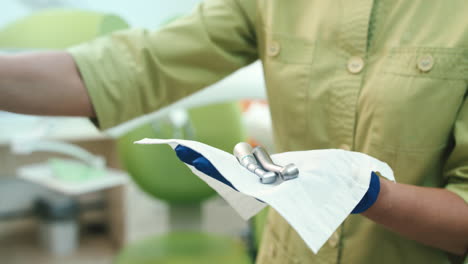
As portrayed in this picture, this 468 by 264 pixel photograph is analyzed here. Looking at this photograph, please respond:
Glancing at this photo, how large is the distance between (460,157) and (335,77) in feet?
0.55

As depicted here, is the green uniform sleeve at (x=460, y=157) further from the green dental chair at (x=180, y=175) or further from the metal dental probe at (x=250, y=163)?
the green dental chair at (x=180, y=175)

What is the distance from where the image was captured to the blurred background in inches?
36.2

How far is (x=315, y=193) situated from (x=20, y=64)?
1.28 feet

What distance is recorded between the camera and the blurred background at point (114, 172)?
919 millimetres

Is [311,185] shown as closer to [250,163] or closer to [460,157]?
[250,163]

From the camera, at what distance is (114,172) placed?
1.56 metres

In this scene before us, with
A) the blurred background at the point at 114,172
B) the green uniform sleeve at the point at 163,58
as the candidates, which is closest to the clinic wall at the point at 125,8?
the blurred background at the point at 114,172

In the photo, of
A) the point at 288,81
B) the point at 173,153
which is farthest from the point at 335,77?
the point at 173,153

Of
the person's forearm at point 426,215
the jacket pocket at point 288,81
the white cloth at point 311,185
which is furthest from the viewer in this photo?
the jacket pocket at point 288,81

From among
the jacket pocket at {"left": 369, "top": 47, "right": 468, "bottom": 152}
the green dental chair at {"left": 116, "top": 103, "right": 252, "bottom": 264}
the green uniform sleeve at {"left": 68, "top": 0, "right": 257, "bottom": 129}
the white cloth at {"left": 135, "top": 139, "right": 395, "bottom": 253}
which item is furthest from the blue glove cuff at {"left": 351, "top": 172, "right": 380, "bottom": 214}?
the green dental chair at {"left": 116, "top": 103, "right": 252, "bottom": 264}

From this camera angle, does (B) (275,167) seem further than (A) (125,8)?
No

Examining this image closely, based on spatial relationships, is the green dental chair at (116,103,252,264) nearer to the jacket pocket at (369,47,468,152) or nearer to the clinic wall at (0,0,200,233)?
the clinic wall at (0,0,200,233)

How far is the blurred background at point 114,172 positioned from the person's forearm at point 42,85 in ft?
0.65

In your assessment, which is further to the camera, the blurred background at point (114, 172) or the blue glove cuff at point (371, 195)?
the blurred background at point (114, 172)
